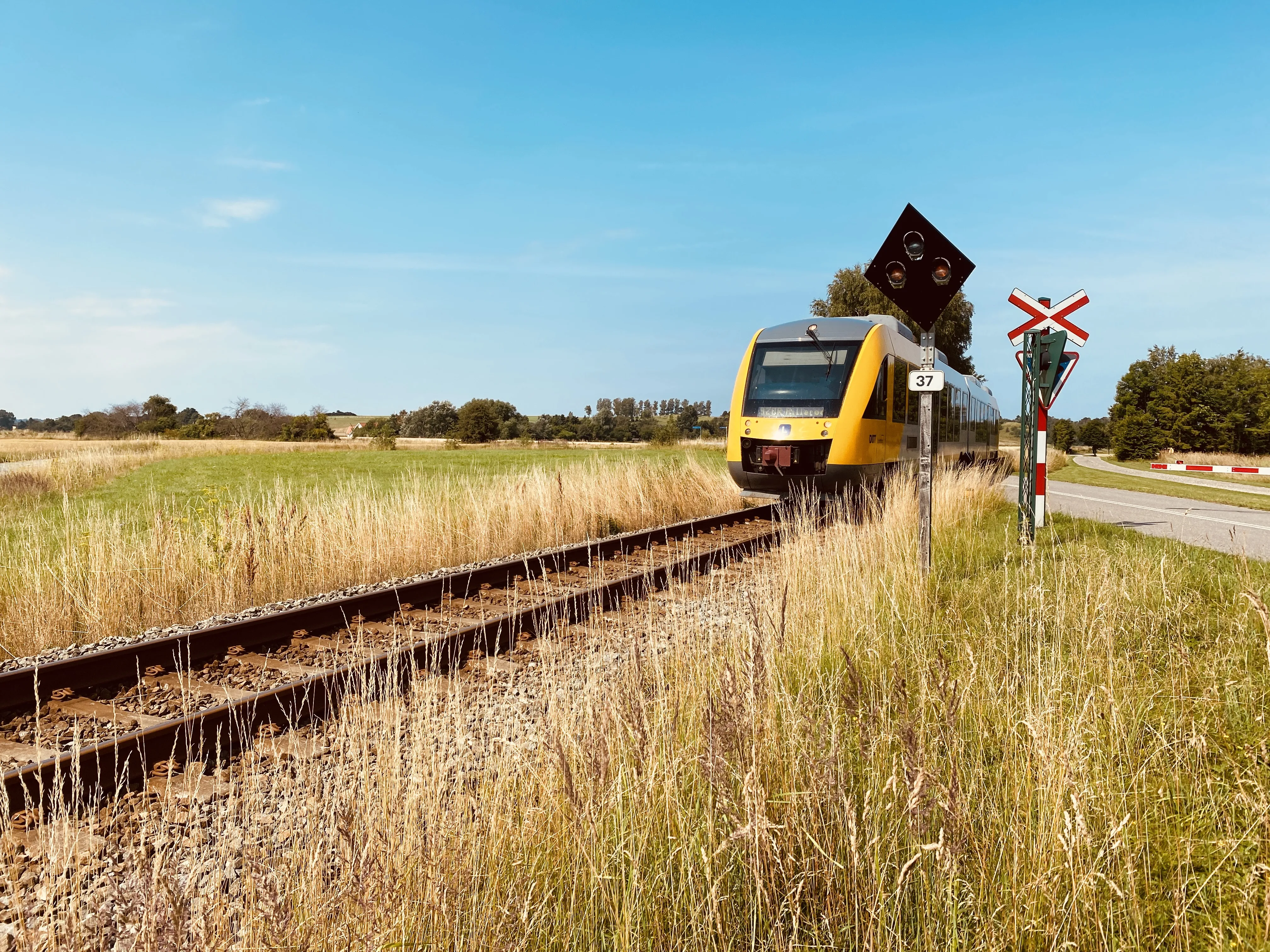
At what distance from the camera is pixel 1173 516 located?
1464cm

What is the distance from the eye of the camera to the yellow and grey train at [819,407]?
1271cm

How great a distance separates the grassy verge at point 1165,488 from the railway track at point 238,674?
638 inches

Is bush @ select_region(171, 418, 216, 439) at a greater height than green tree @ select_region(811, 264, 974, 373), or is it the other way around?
green tree @ select_region(811, 264, 974, 373)

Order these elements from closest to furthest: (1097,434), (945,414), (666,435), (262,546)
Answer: (262,546) → (945,414) → (666,435) → (1097,434)

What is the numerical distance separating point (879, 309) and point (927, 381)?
44920 millimetres

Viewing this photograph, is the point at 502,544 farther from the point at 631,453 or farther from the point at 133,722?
the point at 631,453

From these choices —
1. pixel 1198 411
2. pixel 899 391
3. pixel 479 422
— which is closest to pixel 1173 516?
pixel 899 391

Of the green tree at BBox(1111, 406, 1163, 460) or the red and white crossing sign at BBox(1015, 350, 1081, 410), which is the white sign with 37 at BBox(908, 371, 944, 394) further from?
the green tree at BBox(1111, 406, 1163, 460)

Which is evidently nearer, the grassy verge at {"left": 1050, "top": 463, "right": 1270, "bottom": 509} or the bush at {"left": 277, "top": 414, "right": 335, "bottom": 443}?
the grassy verge at {"left": 1050, "top": 463, "right": 1270, "bottom": 509}

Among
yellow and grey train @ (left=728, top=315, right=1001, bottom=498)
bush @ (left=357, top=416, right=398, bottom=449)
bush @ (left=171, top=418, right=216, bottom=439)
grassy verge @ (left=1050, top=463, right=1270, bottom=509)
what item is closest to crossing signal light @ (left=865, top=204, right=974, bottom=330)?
yellow and grey train @ (left=728, top=315, right=1001, bottom=498)

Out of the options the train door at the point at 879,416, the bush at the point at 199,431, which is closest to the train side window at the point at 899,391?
the train door at the point at 879,416

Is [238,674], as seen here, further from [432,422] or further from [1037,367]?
[432,422]

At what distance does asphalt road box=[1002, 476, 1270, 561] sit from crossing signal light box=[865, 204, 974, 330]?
427 cm

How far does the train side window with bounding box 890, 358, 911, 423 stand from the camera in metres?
13.8
